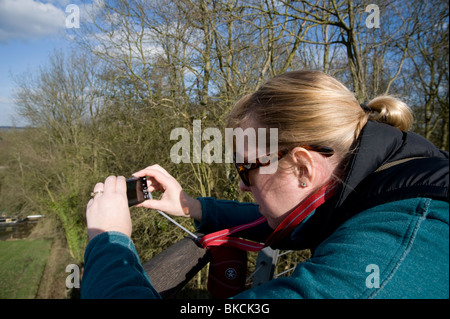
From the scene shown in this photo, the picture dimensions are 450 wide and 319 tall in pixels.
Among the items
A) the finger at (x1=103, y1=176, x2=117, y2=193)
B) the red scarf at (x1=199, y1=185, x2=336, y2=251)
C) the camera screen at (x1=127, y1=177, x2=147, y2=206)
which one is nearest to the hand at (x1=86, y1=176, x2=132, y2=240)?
the finger at (x1=103, y1=176, x2=117, y2=193)

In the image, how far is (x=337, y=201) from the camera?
98cm

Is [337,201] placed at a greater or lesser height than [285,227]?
greater

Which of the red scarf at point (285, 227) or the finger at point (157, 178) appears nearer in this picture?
the red scarf at point (285, 227)

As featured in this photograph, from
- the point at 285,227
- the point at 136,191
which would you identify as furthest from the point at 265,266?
the point at 136,191

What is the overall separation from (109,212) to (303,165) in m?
0.75

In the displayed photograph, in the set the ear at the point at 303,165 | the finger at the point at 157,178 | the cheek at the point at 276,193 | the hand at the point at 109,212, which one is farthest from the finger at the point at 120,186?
the ear at the point at 303,165

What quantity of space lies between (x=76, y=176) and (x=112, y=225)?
13.7 metres

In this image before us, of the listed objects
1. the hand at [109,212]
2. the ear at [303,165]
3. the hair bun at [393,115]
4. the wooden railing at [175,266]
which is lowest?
the wooden railing at [175,266]

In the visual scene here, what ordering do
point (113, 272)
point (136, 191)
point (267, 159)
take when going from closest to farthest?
1. point (113, 272)
2. point (267, 159)
3. point (136, 191)

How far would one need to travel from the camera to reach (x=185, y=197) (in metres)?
1.85

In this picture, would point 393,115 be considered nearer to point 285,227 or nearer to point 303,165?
point 303,165

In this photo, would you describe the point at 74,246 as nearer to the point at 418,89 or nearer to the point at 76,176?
the point at 76,176

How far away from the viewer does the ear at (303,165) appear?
1.11m

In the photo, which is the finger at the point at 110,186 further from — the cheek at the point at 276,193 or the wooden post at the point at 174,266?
the cheek at the point at 276,193
